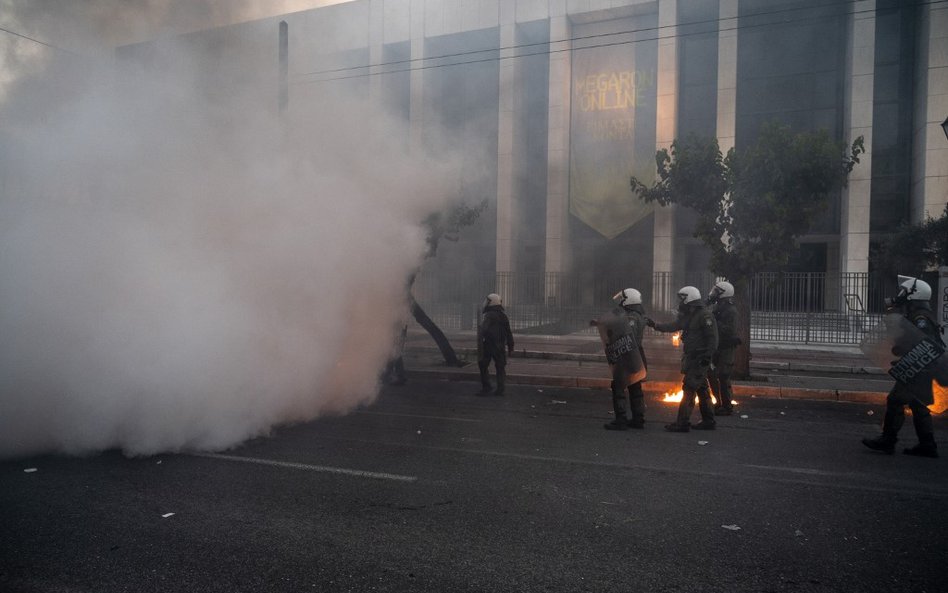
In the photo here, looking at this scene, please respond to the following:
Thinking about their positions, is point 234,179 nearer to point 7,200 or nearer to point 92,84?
point 92,84

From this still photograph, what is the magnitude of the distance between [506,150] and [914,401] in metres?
9.37

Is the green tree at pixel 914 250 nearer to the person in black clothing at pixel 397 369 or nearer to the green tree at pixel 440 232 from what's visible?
the green tree at pixel 440 232

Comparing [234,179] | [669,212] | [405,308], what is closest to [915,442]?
[405,308]

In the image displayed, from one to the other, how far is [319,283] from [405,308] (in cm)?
150

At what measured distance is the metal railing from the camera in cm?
1190

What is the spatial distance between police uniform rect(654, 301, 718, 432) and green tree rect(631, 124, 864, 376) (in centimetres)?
332

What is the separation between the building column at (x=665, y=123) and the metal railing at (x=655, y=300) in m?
0.05

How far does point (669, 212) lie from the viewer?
17625mm

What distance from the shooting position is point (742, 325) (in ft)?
27.5

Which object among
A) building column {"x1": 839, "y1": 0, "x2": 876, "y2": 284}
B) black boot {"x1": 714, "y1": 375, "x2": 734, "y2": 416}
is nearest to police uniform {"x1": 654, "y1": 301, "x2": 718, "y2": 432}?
black boot {"x1": 714, "y1": 375, "x2": 734, "y2": 416}

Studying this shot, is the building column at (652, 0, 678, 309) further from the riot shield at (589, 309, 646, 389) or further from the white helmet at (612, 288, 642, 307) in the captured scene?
the riot shield at (589, 309, 646, 389)

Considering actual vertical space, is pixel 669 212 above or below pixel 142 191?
above

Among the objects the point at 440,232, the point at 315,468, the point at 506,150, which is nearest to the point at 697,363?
the point at 315,468

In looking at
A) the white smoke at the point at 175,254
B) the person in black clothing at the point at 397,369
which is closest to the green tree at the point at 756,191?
the person in black clothing at the point at 397,369
